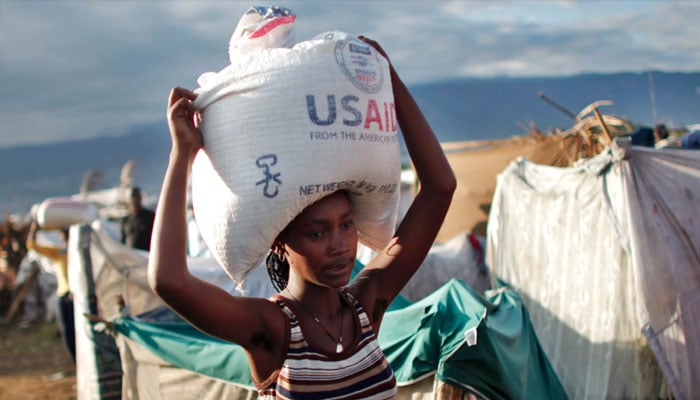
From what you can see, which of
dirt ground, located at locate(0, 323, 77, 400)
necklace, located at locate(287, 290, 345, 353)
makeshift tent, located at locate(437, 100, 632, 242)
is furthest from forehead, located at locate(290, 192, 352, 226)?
dirt ground, located at locate(0, 323, 77, 400)

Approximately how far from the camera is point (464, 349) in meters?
2.85

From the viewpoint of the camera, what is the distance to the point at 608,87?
17.7 metres

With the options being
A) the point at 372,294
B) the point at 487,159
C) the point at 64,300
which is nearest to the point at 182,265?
the point at 372,294

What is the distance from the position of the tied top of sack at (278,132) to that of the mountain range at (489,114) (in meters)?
5.44

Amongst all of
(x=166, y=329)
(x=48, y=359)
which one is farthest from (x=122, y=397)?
(x=48, y=359)

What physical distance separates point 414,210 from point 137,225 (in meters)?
5.97

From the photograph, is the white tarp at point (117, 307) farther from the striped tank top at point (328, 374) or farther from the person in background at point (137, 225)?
the person in background at point (137, 225)

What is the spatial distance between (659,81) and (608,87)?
296 inches

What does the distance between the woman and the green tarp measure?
3.59 feet

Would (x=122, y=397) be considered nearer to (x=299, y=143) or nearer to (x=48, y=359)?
(x=299, y=143)

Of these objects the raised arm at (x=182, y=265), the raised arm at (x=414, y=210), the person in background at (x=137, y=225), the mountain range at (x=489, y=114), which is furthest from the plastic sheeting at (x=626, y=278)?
the person in background at (x=137, y=225)

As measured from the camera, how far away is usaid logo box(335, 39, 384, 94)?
153cm

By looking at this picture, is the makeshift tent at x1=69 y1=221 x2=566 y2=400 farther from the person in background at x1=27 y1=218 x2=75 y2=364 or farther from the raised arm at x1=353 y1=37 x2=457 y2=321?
the person in background at x1=27 y1=218 x2=75 y2=364

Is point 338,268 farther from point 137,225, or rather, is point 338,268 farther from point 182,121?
point 137,225
